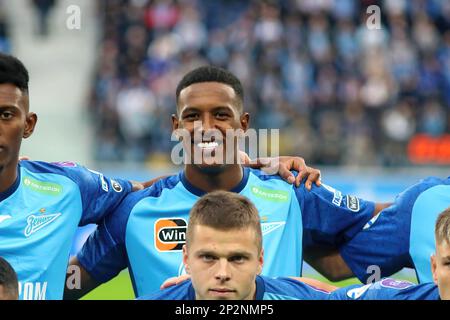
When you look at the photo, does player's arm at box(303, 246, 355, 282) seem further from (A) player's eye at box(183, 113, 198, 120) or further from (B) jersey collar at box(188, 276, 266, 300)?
(B) jersey collar at box(188, 276, 266, 300)

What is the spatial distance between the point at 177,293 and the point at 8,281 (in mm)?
796

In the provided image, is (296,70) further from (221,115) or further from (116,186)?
(221,115)

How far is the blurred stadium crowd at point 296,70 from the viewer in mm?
17734

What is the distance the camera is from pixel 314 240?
5.64 meters

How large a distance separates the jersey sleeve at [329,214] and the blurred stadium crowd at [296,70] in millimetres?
11633

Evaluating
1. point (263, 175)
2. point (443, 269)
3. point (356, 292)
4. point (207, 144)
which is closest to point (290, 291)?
point (356, 292)

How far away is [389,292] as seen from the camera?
432 cm

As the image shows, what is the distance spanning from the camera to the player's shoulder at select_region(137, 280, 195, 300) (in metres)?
4.30

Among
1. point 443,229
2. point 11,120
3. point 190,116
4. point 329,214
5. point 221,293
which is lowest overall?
point 221,293

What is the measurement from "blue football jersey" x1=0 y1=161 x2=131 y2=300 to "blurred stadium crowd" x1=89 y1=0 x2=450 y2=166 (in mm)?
11943

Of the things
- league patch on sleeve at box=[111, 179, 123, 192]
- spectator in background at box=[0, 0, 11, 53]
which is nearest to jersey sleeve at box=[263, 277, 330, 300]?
league patch on sleeve at box=[111, 179, 123, 192]

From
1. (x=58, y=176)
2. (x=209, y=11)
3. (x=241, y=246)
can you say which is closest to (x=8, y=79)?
(x=58, y=176)
